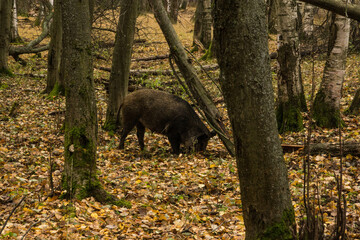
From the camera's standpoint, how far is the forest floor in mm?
5184

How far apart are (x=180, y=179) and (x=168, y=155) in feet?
7.76

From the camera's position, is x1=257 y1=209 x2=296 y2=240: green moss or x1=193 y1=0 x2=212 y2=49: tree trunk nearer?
x1=257 y1=209 x2=296 y2=240: green moss

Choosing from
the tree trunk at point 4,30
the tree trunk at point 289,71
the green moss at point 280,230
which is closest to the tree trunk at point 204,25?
the tree trunk at point 4,30

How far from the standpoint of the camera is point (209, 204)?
644 cm

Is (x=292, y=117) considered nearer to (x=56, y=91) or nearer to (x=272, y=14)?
(x=56, y=91)

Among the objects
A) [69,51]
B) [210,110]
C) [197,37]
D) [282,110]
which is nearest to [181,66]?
[210,110]

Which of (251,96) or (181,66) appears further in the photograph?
(181,66)

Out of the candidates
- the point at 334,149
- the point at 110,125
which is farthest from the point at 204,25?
the point at 334,149

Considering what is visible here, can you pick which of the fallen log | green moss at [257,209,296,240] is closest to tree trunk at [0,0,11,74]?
the fallen log

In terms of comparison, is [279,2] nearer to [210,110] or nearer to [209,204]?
[210,110]

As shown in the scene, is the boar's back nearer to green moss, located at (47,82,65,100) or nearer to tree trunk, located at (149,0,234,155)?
tree trunk, located at (149,0,234,155)

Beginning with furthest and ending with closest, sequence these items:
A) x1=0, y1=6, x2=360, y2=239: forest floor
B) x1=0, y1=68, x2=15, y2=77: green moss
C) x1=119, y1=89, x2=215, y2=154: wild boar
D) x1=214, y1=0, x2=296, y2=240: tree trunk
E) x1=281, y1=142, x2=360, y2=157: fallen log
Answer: x1=0, y1=68, x2=15, y2=77: green moss, x1=119, y1=89, x2=215, y2=154: wild boar, x1=281, y1=142, x2=360, y2=157: fallen log, x1=0, y1=6, x2=360, y2=239: forest floor, x1=214, y1=0, x2=296, y2=240: tree trunk

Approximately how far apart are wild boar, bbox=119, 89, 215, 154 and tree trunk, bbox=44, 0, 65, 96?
5.41 m

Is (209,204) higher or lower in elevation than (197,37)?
lower
